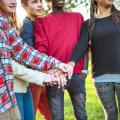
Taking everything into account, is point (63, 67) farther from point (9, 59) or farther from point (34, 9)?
point (34, 9)

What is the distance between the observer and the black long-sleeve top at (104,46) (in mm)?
4465

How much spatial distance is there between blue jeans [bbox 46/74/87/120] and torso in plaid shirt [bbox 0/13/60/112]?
3.19 ft

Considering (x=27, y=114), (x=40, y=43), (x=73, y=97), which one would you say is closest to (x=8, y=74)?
(x=27, y=114)

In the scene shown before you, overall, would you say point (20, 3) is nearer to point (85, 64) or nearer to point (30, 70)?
point (85, 64)

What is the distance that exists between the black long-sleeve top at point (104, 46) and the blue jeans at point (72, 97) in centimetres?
24

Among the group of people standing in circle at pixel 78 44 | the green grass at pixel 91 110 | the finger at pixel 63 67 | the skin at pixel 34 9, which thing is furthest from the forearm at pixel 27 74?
the green grass at pixel 91 110

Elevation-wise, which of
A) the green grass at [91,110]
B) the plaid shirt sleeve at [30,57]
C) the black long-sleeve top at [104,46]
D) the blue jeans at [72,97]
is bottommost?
the green grass at [91,110]

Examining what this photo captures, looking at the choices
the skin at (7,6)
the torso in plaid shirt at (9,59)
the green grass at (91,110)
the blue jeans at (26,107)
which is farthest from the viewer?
the green grass at (91,110)

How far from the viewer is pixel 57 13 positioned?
4668mm

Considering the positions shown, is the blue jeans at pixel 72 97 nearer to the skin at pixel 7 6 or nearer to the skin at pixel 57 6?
the skin at pixel 57 6

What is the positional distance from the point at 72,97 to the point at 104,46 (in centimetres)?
68

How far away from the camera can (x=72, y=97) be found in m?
4.81

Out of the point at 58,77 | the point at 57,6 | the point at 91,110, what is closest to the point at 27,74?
the point at 58,77

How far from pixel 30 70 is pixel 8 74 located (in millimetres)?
498
